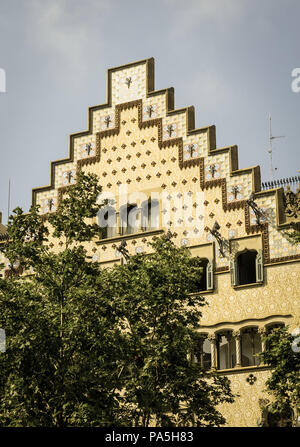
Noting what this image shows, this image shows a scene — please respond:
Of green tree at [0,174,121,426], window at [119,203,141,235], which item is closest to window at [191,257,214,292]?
window at [119,203,141,235]

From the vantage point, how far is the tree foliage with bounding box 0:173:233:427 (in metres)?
23.4

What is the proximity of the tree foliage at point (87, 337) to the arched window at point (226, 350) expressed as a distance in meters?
4.97

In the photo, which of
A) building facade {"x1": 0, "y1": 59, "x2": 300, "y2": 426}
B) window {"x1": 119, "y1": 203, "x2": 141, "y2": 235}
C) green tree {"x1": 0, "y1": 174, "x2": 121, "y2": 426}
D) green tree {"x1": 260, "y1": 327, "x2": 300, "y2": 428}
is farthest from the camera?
window {"x1": 119, "y1": 203, "x2": 141, "y2": 235}

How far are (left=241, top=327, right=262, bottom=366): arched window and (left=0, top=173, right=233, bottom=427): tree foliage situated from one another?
184 inches

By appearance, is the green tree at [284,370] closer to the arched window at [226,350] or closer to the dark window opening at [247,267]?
the arched window at [226,350]

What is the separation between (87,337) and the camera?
78.9 feet

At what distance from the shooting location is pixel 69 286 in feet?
81.5

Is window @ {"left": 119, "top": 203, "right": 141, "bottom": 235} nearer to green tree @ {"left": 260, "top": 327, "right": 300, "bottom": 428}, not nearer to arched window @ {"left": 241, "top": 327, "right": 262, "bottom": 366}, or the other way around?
arched window @ {"left": 241, "top": 327, "right": 262, "bottom": 366}

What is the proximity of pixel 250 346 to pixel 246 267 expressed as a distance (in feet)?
9.08

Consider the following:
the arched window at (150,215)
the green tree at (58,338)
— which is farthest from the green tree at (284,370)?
the arched window at (150,215)

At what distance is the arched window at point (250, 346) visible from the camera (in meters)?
31.9

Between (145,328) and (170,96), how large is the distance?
41.8 ft

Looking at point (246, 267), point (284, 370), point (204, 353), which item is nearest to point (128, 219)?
point (246, 267)
